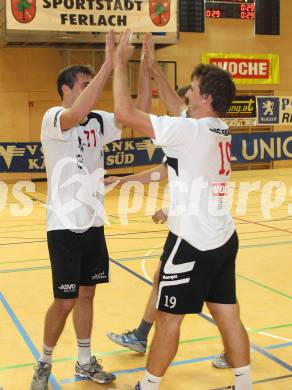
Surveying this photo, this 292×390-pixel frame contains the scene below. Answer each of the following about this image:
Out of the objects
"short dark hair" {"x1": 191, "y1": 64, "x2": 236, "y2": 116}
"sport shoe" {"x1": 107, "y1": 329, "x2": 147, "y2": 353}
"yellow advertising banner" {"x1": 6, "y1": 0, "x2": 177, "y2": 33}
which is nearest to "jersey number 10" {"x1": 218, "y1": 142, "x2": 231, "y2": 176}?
"short dark hair" {"x1": 191, "y1": 64, "x2": 236, "y2": 116}

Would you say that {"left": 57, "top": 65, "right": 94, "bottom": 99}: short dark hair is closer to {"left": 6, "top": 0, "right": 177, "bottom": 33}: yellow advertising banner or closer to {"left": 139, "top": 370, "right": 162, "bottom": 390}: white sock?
{"left": 139, "top": 370, "right": 162, "bottom": 390}: white sock

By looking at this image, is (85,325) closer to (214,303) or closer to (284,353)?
(214,303)

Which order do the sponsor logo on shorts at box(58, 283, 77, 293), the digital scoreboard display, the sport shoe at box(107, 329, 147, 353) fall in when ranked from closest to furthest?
the sponsor logo on shorts at box(58, 283, 77, 293), the sport shoe at box(107, 329, 147, 353), the digital scoreboard display

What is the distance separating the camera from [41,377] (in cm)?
368

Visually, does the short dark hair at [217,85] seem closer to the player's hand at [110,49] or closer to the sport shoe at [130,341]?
the player's hand at [110,49]

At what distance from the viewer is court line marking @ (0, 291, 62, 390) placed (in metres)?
3.85

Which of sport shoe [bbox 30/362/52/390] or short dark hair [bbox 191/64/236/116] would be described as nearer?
short dark hair [bbox 191/64/236/116]

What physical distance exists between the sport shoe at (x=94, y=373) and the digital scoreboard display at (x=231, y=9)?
1749cm

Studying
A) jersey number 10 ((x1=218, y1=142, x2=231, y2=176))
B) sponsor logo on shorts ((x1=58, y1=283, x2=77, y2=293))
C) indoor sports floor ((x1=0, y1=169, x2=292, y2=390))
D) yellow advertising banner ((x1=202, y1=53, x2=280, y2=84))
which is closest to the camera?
jersey number 10 ((x1=218, y1=142, x2=231, y2=176))

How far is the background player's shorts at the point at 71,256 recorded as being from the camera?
11.8 feet

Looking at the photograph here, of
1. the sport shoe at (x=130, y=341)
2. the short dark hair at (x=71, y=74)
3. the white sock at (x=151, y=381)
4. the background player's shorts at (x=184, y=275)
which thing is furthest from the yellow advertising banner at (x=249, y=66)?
the white sock at (x=151, y=381)

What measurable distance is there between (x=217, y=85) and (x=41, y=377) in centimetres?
222

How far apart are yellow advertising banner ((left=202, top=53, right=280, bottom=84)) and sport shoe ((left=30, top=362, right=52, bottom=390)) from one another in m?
17.5

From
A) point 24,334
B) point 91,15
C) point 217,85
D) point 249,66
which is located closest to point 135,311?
point 24,334
